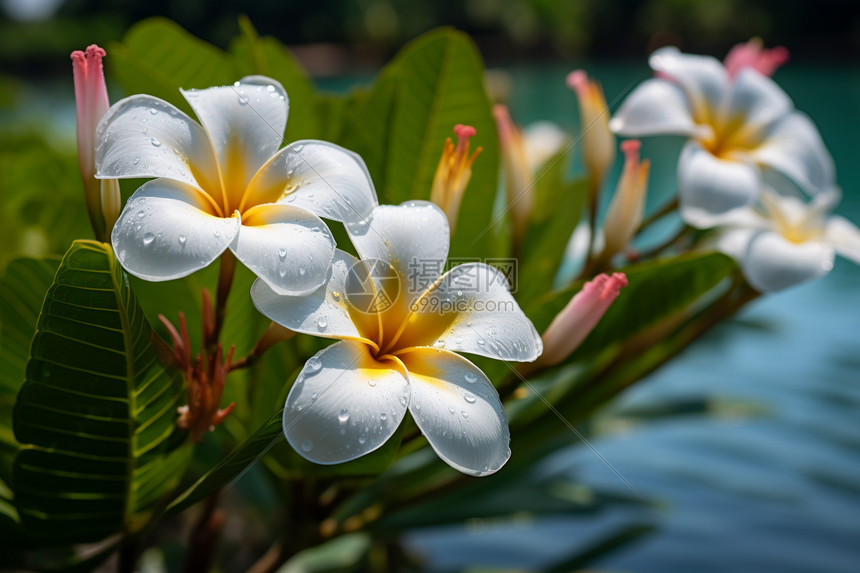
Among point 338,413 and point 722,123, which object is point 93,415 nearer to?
point 338,413

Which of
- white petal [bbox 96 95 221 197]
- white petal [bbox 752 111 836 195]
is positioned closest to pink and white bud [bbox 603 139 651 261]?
white petal [bbox 752 111 836 195]

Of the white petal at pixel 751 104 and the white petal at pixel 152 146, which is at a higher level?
the white petal at pixel 152 146

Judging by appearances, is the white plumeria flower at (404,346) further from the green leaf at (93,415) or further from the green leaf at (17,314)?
the green leaf at (17,314)

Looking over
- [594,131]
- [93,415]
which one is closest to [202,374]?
[93,415]

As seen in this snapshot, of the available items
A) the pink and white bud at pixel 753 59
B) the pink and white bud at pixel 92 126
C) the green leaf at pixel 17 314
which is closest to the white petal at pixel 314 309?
the pink and white bud at pixel 92 126

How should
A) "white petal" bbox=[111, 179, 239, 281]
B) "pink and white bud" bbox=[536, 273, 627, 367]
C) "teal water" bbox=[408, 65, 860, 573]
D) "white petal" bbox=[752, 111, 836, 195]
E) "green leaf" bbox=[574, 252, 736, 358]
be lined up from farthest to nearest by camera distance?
"teal water" bbox=[408, 65, 860, 573], "white petal" bbox=[752, 111, 836, 195], "green leaf" bbox=[574, 252, 736, 358], "pink and white bud" bbox=[536, 273, 627, 367], "white petal" bbox=[111, 179, 239, 281]

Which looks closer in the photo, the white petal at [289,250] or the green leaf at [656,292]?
the white petal at [289,250]

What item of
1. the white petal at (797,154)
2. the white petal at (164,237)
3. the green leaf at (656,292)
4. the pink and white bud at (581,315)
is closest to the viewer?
the white petal at (164,237)

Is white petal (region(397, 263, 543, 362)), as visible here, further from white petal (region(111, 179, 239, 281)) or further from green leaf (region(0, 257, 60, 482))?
green leaf (region(0, 257, 60, 482))
